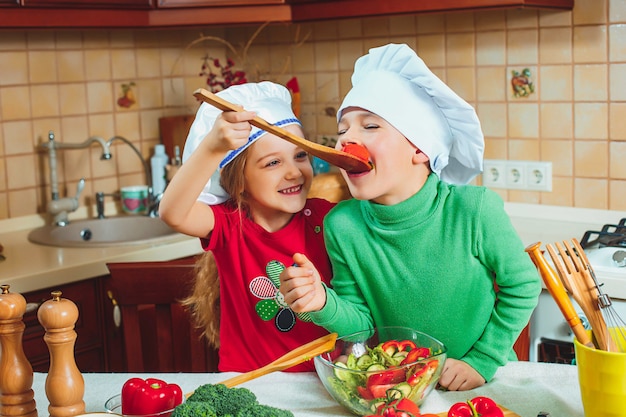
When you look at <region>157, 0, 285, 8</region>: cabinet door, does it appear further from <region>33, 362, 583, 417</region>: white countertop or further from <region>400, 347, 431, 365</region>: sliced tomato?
<region>400, 347, 431, 365</region>: sliced tomato

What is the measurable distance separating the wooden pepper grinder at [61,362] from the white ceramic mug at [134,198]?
5.98 feet

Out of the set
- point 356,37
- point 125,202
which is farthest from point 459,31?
point 125,202

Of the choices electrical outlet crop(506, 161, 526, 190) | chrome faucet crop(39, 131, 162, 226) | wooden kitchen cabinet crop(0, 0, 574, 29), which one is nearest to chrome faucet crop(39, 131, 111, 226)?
chrome faucet crop(39, 131, 162, 226)

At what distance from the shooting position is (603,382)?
1.04 meters

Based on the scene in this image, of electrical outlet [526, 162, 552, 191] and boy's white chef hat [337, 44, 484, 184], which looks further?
electrical outlet [526, 162, 552, 191]

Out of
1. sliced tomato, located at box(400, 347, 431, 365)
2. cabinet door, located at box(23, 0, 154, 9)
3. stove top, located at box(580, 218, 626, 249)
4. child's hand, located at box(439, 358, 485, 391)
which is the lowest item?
child's hand, located at box(439, 358, 485, 391)

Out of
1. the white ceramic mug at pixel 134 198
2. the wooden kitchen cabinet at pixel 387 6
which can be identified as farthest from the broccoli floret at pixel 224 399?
the white ceramic mug at pixel 134 198

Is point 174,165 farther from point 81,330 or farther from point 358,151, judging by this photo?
point 358,151

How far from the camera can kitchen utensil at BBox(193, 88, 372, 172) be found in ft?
3.70

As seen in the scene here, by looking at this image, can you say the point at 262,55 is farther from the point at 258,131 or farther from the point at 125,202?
the point at 258,131

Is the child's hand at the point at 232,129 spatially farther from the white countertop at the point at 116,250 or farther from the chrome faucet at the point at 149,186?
the chrome faucet at the point at 149,186

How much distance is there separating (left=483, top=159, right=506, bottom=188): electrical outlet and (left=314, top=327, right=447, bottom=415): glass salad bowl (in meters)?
1.45

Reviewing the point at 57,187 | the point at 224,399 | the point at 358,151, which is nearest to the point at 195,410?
the point at 224,399

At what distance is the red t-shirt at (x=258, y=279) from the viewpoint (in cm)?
153
